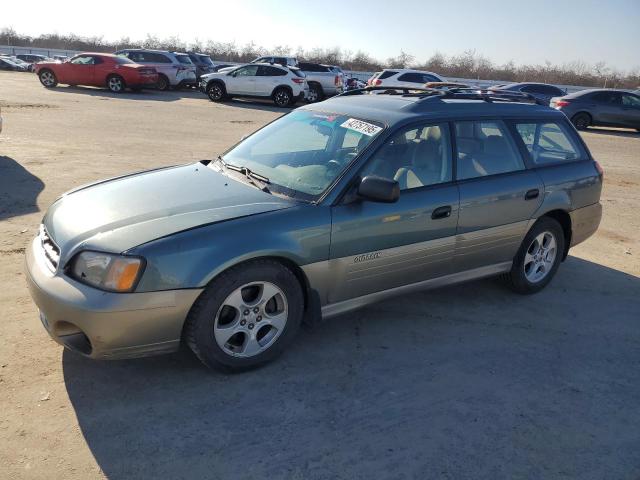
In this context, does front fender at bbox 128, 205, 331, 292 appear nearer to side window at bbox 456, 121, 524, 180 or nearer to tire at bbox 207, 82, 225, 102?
side window at bbox 456, 121, 524, 180

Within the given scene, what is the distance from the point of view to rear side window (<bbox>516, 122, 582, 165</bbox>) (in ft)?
15.7

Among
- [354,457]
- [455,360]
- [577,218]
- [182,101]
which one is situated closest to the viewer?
[354,457]

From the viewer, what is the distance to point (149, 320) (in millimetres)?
3033

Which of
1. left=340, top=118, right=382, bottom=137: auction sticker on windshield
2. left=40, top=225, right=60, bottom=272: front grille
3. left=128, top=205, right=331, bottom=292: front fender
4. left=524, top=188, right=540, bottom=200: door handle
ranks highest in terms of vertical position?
left=340, top=118, right=382, bottom=137: auction sticker on windshield

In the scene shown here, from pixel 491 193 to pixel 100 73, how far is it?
21.1m

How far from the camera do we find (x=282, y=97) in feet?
70.9

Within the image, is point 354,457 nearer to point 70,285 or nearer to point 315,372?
point 315,372

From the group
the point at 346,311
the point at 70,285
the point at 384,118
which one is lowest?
the point at 346,311

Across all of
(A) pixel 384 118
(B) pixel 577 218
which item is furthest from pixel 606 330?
(A) pixel 384 118

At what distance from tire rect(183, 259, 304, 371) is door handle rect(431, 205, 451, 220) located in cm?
118

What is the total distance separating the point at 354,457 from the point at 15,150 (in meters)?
8.98

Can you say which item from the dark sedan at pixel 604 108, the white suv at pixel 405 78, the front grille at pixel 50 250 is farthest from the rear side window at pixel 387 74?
the front grille at pixel 50 250

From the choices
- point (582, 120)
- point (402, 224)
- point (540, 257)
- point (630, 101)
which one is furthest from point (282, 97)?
point (402, 224)

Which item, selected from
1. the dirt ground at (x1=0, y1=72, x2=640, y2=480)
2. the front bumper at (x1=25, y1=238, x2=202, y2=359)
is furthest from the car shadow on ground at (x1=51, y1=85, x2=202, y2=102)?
the front bumper at (x1=25, y1=238, x2=202, y2=359)
